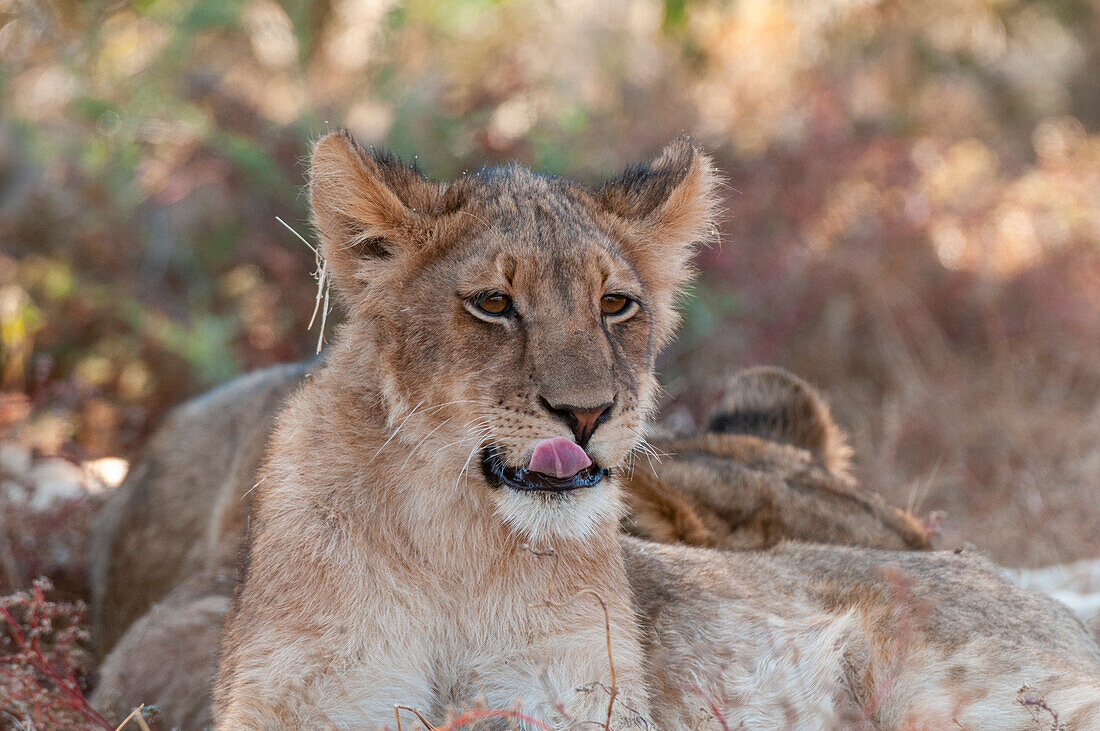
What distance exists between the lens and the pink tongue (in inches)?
111

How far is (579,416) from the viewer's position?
2.81m

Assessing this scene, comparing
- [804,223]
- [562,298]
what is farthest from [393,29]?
[562,298]

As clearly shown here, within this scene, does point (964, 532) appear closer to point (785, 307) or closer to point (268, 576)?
point (785, 307)

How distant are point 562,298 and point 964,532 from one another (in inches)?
165

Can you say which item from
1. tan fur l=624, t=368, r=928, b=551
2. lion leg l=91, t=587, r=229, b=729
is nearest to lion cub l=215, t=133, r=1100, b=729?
tan fur l=624, t=368, r=928, b=551

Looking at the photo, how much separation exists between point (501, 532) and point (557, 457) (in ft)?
1.30

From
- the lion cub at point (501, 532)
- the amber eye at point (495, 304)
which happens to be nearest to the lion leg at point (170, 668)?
the lion cub at point (501, 532)

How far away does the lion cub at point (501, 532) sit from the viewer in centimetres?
291

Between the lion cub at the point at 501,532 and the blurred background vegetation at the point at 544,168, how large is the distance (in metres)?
2.94

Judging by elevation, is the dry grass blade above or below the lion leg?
above

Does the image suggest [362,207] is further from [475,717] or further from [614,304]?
[475,717]

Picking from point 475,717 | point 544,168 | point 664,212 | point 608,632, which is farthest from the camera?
point 544,168

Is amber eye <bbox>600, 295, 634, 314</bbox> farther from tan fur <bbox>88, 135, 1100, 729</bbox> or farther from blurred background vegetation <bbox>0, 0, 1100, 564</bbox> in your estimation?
blurred background vegetation <bbox>0, 0, 1100, 564</bbox>

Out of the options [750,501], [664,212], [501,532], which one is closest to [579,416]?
[501,532]
